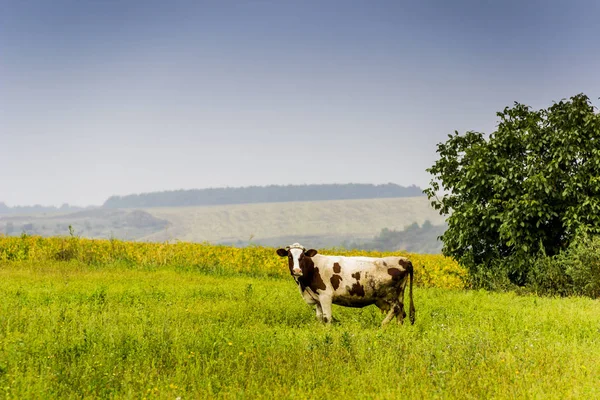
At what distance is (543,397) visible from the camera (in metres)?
8.00

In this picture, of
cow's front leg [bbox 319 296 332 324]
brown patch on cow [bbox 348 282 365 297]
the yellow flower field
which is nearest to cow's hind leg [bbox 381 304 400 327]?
brown patch on cow [bbox 348 282 365 297]

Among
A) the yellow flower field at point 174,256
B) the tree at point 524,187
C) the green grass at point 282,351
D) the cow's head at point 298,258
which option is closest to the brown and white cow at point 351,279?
the cow's head at point 298,258

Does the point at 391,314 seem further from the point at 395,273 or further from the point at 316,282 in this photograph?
the point at 316,282

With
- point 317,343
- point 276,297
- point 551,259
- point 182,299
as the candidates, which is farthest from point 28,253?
point 551,259

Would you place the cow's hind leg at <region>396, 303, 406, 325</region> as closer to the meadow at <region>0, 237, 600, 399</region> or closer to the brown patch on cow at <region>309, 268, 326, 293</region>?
the meadow at <region>0, 237, 600, 399</region>

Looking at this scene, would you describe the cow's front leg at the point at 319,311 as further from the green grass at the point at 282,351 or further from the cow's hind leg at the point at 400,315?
the cow's hind leg at the point at 400,315

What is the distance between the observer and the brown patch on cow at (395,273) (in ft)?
41.9

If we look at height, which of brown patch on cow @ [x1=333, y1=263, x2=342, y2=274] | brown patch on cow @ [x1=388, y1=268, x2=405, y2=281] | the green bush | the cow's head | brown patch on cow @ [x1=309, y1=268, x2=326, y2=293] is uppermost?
the cow's head

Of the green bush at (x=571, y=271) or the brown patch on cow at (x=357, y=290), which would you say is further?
the green bush at (x=571, y=271)

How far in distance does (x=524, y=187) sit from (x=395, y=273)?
1106 cm

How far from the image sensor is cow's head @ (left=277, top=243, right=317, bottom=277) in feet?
41.5

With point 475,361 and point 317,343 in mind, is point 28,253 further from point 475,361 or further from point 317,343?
→ point 475,361

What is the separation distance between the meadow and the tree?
13.4 ft

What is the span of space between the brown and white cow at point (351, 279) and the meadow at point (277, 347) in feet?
2.01
